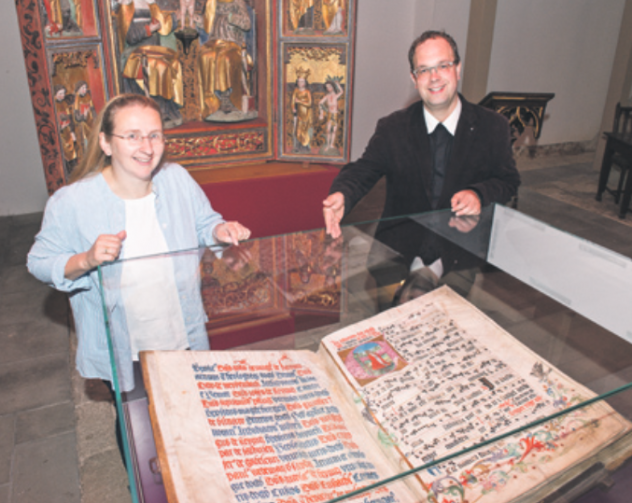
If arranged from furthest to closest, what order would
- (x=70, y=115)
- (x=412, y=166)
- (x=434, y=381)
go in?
(x=70, y=115)
(x=412, y=166)
(x=434, y=381)

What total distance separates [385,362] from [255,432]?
399 mm

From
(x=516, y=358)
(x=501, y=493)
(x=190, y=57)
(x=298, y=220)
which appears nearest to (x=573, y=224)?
(x=298, y=220)

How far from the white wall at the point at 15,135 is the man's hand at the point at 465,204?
16.3ft

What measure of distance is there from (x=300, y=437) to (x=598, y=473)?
2.13 feet

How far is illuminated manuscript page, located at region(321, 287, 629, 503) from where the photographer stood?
1.11 m

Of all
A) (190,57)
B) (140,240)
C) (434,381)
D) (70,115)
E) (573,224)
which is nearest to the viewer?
(434,381)

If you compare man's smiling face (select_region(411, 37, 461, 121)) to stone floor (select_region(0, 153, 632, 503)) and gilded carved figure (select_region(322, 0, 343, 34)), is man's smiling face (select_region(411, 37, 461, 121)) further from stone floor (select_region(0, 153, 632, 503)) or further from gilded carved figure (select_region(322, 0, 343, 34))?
gilded carved figure (select_region(322, 0, 343, 34))

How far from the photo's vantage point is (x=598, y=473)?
1.24 m

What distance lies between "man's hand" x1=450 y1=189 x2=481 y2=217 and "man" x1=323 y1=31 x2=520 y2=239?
12 centimetres

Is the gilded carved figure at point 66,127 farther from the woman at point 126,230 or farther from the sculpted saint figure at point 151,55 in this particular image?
the woman at point 126,230

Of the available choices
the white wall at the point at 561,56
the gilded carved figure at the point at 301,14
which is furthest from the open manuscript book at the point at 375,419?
the white wall at the point at 561,56

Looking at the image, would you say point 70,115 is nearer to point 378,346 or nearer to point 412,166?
point 412,166

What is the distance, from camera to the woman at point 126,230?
1649 millimetres

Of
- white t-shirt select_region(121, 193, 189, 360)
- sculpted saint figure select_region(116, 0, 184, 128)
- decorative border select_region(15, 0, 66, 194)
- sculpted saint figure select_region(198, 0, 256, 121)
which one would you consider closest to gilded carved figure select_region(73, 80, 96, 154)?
decorative border select_region(15, 0, 66, 194)
